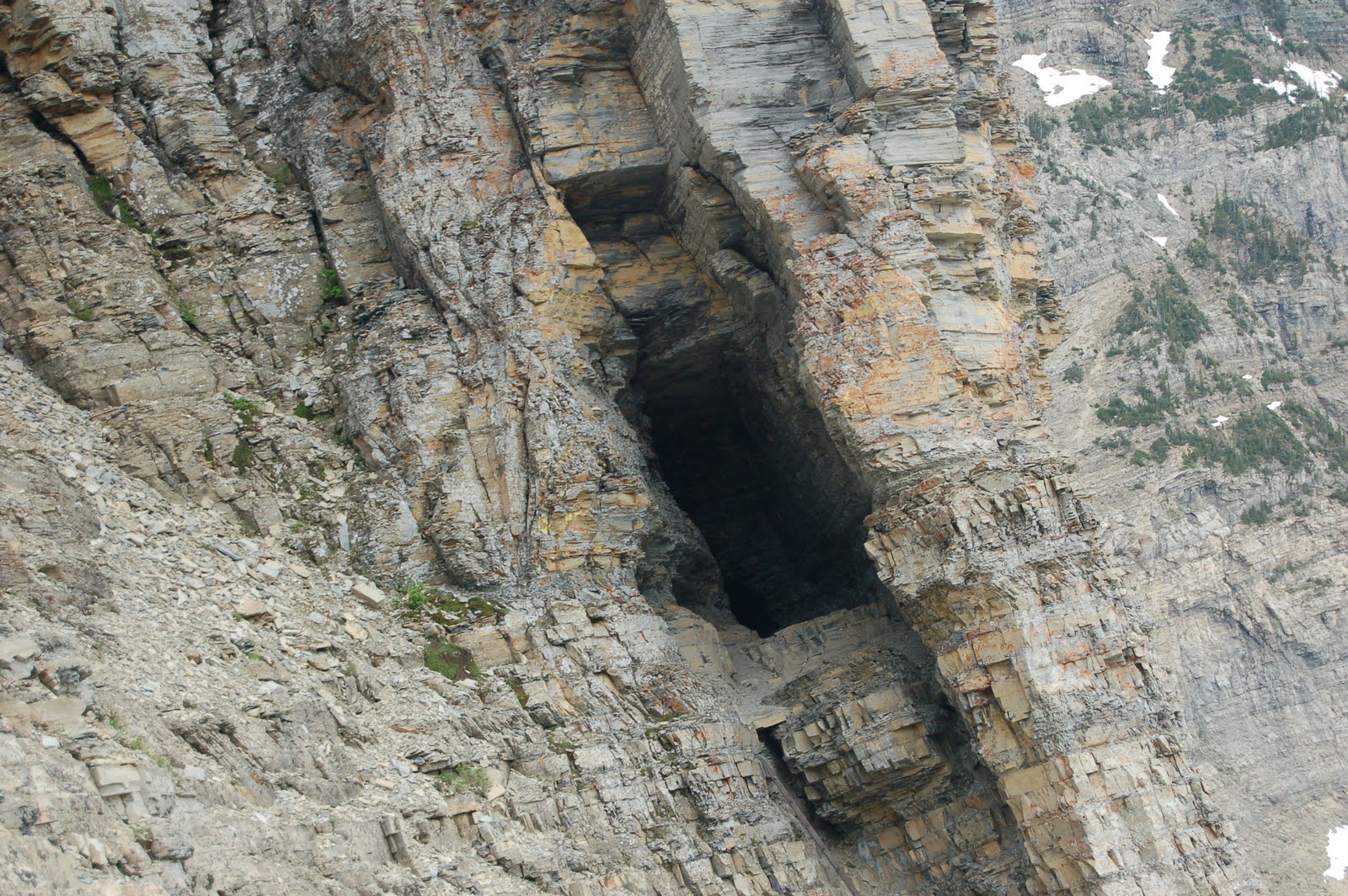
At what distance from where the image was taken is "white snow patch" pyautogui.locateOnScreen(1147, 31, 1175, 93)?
252 ft

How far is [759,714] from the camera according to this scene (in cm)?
2638

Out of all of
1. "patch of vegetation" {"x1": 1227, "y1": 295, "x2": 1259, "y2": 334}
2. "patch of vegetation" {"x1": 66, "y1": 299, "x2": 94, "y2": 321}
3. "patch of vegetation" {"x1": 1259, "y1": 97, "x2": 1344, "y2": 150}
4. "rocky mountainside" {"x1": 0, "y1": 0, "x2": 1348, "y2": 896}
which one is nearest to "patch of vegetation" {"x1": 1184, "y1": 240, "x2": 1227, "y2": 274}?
"patch of vegetation" {"x1": 1227, "y1": 295, "x2": 1259, "y2": 334}

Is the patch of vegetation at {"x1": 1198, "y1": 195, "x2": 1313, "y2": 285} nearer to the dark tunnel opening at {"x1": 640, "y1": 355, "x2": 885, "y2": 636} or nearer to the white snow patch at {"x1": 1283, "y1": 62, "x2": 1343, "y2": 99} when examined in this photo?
the white snow patch at {"x1": 1283, "y1": 62, "x2": 1343, "y2": 99}

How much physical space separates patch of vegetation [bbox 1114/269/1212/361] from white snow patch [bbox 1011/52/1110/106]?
644 inches

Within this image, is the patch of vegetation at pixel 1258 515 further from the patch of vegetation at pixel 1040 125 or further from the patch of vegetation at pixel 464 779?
the patch of vegetation at pixel 464 779

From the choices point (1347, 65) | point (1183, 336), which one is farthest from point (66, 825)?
point (1347, 65)

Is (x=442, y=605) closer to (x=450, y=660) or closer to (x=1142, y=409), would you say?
(x=450, y=660)

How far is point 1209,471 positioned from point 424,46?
3511 cm

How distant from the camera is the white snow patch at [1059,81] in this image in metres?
74.9

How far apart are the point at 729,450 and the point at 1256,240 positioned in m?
40.9

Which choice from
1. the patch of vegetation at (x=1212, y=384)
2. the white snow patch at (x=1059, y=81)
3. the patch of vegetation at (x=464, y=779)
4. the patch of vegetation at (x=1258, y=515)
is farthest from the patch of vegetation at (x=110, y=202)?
the white snow patch at (x=1059, y=81)

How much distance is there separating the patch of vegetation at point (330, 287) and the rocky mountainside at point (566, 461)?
0.57ft

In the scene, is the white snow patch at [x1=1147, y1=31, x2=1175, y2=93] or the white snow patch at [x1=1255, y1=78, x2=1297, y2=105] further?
the white snow patch at [x1=1147, y1=31, x2=1175, y2=93]

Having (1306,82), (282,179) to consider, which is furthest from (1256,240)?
(282,179)
